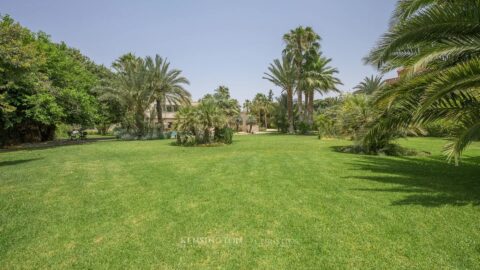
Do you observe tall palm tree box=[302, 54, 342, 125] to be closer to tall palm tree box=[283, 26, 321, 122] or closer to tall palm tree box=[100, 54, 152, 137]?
tall palm tree box=[283, 26, 321, 122]

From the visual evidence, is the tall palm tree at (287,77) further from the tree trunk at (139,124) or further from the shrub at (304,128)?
the tree trunk at (139,124)

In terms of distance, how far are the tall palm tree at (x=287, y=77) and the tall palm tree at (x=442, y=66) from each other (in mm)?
29419

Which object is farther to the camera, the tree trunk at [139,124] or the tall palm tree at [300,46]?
the tall palm tree at [300,46]

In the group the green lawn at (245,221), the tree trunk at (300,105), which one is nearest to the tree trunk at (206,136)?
the green lawn at (245,221)

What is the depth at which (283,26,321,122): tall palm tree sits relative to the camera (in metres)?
34.7

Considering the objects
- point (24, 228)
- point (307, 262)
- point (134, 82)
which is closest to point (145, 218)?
point (24, 228)

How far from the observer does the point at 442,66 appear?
6430 millimetres

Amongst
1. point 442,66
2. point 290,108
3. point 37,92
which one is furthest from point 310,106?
point 442,66

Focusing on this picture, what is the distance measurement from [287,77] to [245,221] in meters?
33.4

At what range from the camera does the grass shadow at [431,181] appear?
532 centimetres

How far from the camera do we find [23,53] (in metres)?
11.3

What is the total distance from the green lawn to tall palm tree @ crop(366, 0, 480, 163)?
1.53 m

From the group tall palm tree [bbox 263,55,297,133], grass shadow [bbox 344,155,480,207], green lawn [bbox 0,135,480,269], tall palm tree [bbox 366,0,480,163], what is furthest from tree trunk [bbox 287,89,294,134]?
tall palm tree [bbox 366,0,480,163]

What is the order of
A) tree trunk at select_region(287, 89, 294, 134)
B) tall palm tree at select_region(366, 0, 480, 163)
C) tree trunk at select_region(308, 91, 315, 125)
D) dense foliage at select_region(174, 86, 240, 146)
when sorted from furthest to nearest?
tree trunk at select_region(287, 89, 294, 134) < tree trunk at select_region(308, 91, 315, 125) < dense foliage at select_region(174, 86, 240, 146) < tall palm tree at select_region(366, 0, 480, 163)
